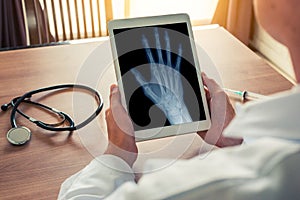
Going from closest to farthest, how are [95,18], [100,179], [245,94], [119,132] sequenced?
[100,179]
[119,132]
[245,94]
[95,18]

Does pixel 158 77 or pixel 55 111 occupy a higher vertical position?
pixel 158 77

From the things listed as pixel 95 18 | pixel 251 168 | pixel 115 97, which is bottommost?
pixel 95 18

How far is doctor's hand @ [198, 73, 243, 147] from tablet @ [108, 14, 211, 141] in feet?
0.06

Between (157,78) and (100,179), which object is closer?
(100,179)

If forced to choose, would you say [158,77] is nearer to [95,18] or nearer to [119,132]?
[119,132]

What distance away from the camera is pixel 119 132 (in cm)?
98

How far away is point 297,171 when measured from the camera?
412mm

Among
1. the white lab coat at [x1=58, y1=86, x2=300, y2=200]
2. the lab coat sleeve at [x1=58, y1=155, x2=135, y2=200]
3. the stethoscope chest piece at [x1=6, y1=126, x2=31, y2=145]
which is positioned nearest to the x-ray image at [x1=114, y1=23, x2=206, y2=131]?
the lab coat sleeve at [x1=58, y1=155, x2=135, y2=200]

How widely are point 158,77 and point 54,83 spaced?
0.37 m

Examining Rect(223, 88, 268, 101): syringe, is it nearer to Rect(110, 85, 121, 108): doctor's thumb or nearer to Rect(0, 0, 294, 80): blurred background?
Rect(110, 85, 121, 108): doctor's thumb

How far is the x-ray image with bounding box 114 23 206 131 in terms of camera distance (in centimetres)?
103

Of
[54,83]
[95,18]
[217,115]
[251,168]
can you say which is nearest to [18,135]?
[54,83]

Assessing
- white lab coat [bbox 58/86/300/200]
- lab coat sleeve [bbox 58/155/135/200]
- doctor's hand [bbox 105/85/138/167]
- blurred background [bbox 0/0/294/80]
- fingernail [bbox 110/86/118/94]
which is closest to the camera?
white lab coat [bbox 58/86/300/200]

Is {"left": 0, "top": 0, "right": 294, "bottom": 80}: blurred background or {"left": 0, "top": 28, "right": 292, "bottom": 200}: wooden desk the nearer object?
{"left": 0, "top": 28, "right": 292, "bottom": 200}: wooden desk
